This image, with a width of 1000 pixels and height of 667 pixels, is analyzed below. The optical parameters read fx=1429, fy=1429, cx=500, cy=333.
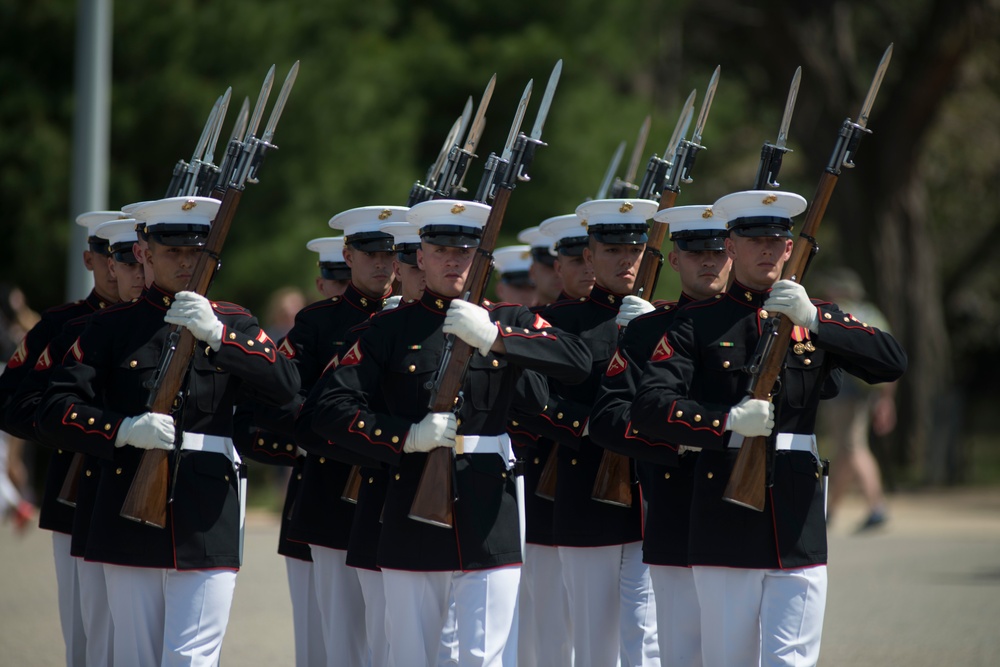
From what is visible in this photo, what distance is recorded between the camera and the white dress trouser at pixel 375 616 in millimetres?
5234

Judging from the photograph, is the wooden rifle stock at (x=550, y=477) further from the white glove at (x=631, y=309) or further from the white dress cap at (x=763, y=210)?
the white dress cap at (x=763, y=210)

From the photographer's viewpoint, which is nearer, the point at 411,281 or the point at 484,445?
the point at 484,445

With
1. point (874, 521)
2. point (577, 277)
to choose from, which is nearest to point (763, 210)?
point (577, 277)

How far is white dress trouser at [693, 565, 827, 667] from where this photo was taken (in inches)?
190

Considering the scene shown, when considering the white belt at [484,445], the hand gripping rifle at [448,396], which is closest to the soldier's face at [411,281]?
the hand gripping rifle at [448,396]

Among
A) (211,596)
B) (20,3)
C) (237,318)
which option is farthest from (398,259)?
(20,3)

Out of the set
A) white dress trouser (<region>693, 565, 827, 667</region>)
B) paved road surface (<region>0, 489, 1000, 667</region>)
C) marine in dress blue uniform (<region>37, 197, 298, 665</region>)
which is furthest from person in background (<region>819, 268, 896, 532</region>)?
marine in dress blue uniform (<region>37, 197, 298, 665</region>)

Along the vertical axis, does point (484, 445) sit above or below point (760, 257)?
below

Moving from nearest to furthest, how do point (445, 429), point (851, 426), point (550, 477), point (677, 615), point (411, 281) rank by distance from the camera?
1. point (445, 429)
2. point (677, 615)
3. point (411, 281)
4. point (550, 477)
5. point (851, 426)

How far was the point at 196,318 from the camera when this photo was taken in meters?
5.07

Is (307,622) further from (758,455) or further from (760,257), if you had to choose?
(760,257)

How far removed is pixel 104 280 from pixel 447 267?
84.7 inches

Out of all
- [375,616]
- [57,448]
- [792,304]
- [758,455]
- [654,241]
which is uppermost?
[654,241]

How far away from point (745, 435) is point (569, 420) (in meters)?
1.23
